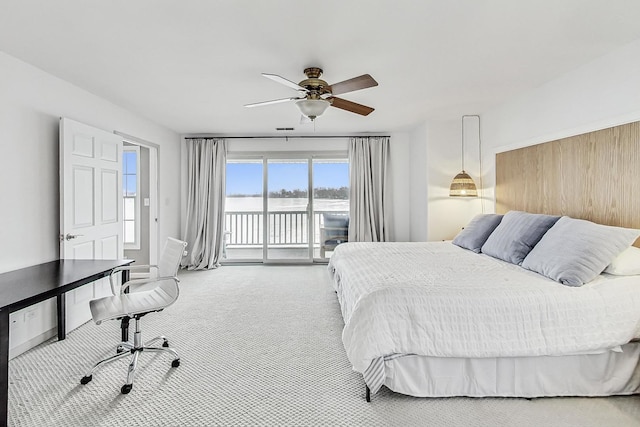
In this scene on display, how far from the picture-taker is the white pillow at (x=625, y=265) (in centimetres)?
217

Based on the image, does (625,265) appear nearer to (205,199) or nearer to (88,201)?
(88,201)

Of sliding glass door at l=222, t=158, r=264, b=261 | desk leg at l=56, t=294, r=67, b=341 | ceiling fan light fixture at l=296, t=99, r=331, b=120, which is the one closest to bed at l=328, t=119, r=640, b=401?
ceiling fan light fixture at l=296, t=99, r=331, b=120

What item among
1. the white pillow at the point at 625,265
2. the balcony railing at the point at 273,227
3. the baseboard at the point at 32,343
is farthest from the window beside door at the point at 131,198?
the white pillow at the point at 625,265

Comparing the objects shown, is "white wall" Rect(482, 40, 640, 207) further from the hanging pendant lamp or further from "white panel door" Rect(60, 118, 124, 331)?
"white panel door" Rect(60, 118, 124, 331)

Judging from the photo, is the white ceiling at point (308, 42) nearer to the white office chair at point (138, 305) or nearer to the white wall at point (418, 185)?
the white wall at point (418, 185)

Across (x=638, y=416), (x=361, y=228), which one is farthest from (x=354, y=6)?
(x=361, y=228)

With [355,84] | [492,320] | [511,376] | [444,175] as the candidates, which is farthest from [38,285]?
[444,175]

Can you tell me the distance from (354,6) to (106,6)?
58.8 inches

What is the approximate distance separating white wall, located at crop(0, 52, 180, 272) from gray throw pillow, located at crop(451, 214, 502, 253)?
4171 mm

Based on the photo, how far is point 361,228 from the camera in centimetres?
575

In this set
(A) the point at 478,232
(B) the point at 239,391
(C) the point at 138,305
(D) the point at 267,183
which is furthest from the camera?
(D) the point at 267,183

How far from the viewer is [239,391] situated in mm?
2156

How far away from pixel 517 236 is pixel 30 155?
4357mm

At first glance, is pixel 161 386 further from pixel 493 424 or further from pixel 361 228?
pixel 361 228
